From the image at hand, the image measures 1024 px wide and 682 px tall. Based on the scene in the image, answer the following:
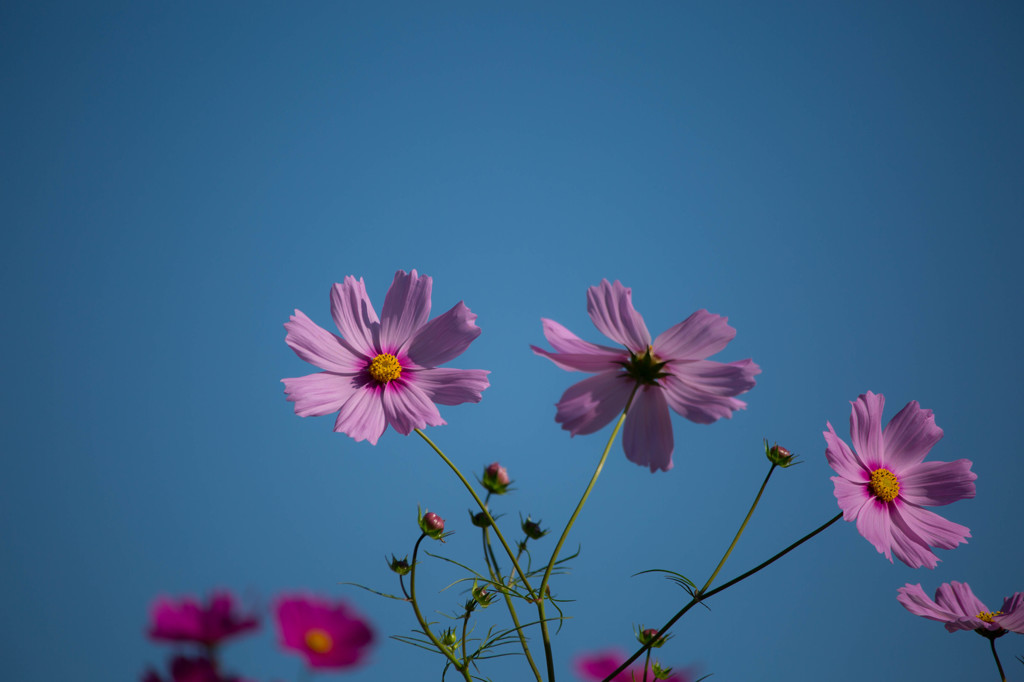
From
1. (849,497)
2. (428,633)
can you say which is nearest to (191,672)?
(428,633)

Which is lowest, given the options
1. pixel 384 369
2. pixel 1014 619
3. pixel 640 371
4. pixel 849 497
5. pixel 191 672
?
pixel 191 672

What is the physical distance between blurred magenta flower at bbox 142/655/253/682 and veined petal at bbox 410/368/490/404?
510mm

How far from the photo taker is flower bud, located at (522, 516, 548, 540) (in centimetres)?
88

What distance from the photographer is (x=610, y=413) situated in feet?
2.24

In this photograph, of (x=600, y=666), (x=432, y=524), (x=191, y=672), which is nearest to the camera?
(x=191, y=672)

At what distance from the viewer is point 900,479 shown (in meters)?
0.90

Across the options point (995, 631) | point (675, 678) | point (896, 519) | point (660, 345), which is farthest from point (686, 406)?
point (995, 631)

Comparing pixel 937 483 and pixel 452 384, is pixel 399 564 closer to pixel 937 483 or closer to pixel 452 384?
pixel 452 384

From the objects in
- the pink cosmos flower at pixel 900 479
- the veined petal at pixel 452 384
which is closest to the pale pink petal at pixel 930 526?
the pink cosmos flower at pixel 900 479

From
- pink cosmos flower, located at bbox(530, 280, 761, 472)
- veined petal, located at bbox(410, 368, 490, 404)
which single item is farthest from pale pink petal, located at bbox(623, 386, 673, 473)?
veined petal, located at bbox(410, 368, 490, 404)

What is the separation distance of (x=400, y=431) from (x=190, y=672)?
48 cm

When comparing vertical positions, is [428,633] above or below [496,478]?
below

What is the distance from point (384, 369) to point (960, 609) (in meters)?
0.80

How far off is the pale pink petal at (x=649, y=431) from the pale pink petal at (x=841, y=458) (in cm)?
21
